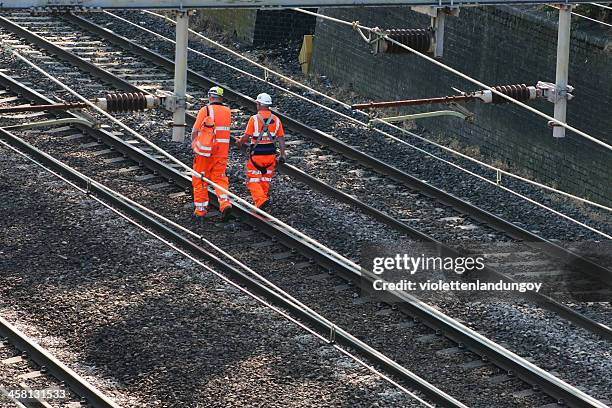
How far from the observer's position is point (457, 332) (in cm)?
1320

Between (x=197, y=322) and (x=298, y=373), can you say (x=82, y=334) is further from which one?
(x=298, y=373)

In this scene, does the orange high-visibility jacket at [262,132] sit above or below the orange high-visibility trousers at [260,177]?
above

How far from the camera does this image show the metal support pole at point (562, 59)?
14.9 m

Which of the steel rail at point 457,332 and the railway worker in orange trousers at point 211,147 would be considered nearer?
the steel rail at point 457,332

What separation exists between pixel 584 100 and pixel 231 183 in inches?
177

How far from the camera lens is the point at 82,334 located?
1302cm

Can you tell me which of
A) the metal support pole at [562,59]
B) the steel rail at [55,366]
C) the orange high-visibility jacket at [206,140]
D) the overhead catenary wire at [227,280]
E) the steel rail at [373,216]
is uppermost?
the metal support pole at [562,59]

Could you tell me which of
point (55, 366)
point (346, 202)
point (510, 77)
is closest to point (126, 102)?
point (346, 202)

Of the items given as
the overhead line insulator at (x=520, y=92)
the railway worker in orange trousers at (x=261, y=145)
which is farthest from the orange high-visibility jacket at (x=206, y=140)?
the overhead line insulator at (x=520, y=92)

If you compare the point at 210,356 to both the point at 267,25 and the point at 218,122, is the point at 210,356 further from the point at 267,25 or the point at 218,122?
the point at 267,25

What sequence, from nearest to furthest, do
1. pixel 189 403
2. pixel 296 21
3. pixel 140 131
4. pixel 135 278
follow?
1. pixel 189 403
2. pixel 135 278
3. pixel 140 131
4. pixel 296 21

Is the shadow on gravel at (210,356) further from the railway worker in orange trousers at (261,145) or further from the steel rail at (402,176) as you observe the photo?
the steel rail at (402,176)

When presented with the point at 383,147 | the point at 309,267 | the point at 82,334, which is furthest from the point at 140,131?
the point at 82,334

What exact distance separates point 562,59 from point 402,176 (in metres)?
3.11
